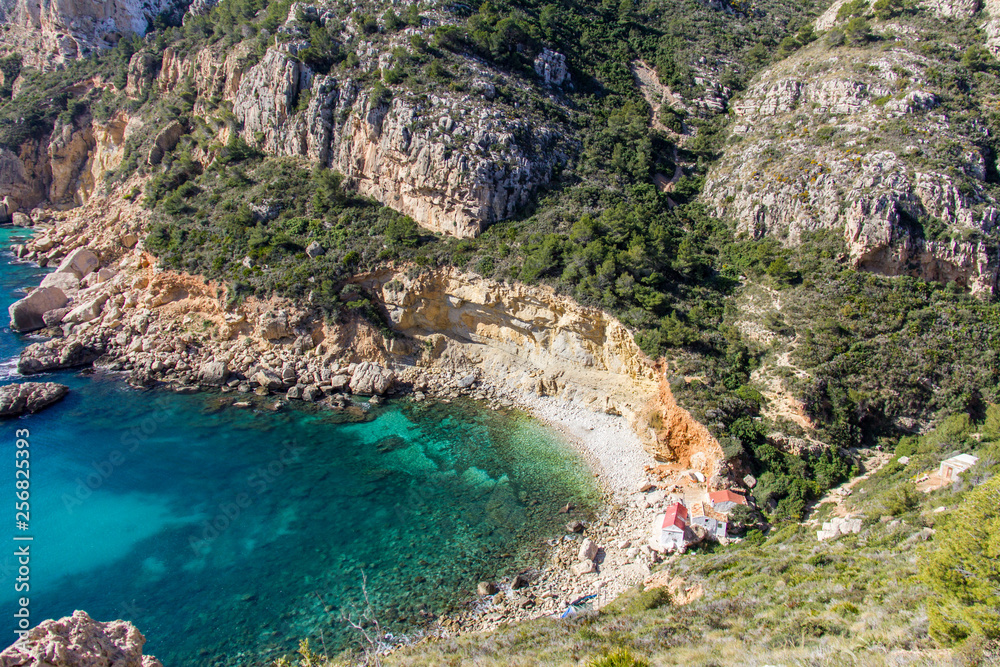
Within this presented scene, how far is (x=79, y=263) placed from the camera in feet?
136

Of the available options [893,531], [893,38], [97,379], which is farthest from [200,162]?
[893,38]

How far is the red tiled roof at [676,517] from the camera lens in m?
20.5

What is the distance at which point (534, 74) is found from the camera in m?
42.9

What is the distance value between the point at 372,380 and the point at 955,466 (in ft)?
92.7

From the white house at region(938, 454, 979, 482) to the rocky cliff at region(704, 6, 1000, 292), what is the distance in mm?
13019

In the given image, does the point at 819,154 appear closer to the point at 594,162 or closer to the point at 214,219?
the point at 594,162

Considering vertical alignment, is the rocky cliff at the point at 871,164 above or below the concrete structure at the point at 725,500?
above

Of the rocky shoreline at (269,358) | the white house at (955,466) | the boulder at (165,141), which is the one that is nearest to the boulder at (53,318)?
the rocky shoreline at (269,358)

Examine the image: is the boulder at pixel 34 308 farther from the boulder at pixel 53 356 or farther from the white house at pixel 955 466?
the white house at pixel 955 466

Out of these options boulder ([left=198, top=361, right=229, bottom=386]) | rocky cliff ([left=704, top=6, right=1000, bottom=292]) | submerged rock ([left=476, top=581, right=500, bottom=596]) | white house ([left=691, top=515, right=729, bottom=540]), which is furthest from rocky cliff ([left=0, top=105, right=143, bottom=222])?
white house ([left=691, top=515, right=729, bottom=540])

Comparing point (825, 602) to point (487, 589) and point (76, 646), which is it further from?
point (76, 646)

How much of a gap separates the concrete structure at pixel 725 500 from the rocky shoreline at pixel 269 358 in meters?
2.38

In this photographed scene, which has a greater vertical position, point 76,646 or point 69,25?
point 69,25

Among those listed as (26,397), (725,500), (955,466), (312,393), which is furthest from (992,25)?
(26,397)
